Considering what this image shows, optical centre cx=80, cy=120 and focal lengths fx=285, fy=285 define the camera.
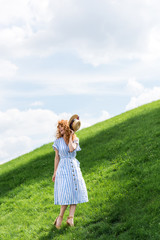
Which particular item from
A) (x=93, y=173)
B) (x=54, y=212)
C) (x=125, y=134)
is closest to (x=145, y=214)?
(x=54, y=212)

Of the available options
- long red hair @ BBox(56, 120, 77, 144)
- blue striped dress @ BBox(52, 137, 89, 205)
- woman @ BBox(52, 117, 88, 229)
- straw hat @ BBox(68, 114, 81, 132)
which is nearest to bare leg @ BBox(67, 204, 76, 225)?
woman @ BBox(52, 117, 88, 229)

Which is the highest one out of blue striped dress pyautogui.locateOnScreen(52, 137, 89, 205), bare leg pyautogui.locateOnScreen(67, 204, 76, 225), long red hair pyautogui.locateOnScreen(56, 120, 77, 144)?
long red hair pyautogui.locateOnScreen(56, 120, 77, 144)

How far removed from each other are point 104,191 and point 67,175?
2877 mm

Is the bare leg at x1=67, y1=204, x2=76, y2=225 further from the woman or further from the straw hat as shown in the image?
the straw hat

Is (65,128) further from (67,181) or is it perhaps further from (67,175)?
(67,181)

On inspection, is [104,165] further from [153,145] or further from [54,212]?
[54,212]

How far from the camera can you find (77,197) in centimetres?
848

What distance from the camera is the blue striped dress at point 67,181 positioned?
842cm

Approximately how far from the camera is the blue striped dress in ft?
27.6

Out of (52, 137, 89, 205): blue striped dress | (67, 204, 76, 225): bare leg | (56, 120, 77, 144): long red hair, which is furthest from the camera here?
(56, 120, 77, 144): long red hair

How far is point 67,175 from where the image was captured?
334 inches

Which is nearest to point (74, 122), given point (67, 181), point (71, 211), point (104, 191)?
point (67, 181)

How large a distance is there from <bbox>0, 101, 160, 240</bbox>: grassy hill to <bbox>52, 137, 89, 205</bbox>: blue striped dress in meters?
0.96

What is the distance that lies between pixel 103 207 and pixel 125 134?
28.1ft
